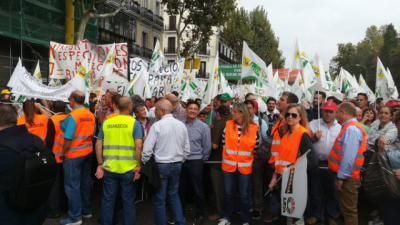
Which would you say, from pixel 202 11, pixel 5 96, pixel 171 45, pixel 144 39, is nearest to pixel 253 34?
pixel 144 39

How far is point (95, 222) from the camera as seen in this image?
5.82m

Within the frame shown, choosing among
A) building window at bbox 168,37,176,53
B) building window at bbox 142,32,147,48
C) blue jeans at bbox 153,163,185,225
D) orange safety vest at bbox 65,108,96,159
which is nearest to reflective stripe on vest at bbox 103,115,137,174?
blue jeans at bbox 153,163,185,225

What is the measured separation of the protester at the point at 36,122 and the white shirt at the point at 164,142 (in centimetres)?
148

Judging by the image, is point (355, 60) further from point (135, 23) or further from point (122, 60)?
point (122, 60)

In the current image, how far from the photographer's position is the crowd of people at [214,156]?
4.95 m

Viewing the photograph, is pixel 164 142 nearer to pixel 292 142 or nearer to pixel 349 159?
pixel 292 142

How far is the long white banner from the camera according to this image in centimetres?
654

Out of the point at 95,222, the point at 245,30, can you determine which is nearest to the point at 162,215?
the point at 95,222

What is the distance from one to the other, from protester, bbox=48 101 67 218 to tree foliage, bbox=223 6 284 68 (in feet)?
126

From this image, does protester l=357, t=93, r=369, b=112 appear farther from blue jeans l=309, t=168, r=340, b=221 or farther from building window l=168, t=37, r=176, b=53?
building window l=168, t=37, r=176, b=53

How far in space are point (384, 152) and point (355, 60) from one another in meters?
79.6

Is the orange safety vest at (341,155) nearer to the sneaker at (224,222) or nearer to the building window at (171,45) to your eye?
the sneaker at (224,222)

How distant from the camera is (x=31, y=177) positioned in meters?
3.12

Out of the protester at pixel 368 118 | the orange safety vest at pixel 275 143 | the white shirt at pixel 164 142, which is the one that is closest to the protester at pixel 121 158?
the white shirt at pixel 164 142
